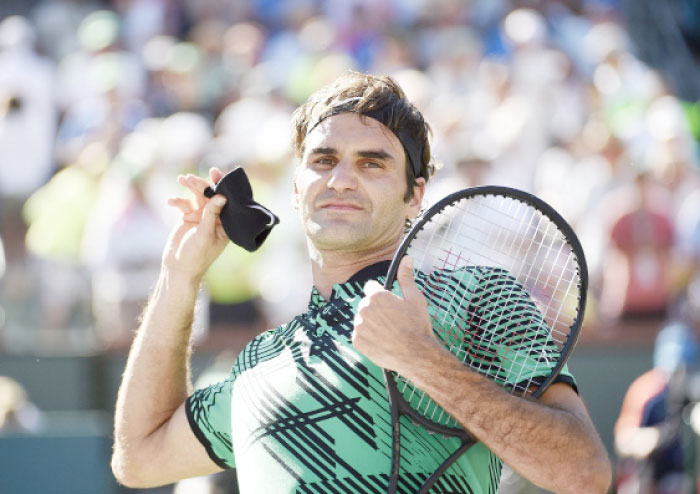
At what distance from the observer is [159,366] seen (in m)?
3.56

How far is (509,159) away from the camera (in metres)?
8.84

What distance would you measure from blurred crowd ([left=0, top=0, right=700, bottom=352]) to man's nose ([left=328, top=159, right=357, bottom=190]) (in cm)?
460

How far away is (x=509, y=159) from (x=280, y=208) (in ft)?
5.66

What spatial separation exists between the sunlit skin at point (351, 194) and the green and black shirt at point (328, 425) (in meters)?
0.08

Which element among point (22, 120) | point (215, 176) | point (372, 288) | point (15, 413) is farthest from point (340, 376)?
point (22, 120)

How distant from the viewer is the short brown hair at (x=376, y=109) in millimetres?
3367

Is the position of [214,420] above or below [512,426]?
below

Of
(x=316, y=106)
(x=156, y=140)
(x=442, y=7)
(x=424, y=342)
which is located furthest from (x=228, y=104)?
(x=424, y=342)

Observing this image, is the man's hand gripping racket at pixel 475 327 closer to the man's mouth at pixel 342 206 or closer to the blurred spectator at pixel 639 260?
the man's mouth at pixel 342 206

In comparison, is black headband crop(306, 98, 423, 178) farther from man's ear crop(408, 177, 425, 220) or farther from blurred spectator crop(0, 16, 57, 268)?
blurred spectator crop(0, 16, 57, 268)

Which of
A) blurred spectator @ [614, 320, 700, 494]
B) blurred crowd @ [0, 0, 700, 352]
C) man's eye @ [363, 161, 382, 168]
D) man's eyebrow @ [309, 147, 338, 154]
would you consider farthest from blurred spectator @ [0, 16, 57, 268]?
man's eye @ [363, 161, 382, 168]

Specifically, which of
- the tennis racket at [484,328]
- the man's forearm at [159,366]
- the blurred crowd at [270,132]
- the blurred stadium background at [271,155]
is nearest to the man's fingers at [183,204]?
the man's forearm at [159,366]

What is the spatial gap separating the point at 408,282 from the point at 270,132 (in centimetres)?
636

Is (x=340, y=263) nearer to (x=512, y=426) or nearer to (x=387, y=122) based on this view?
(x=387, y=122)
